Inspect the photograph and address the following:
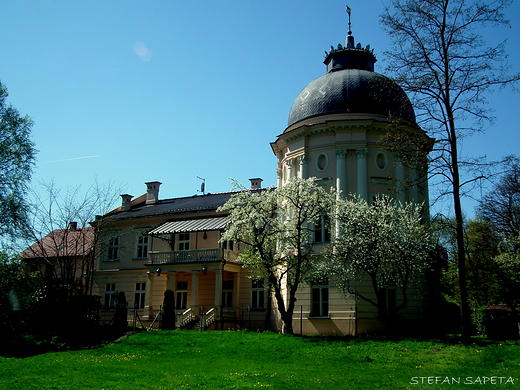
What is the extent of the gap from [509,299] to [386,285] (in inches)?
243

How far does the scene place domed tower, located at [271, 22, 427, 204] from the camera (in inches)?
1160

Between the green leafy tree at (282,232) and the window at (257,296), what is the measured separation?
574cm

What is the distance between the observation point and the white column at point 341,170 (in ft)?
96.1

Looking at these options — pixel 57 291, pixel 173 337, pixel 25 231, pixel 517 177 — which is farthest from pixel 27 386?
pixel 517 177

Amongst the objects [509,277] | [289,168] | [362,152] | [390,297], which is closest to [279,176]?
[289,168]

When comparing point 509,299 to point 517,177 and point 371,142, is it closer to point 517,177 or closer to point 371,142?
point 517,177

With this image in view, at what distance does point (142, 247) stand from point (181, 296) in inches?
227

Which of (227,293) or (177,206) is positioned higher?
(177,206)

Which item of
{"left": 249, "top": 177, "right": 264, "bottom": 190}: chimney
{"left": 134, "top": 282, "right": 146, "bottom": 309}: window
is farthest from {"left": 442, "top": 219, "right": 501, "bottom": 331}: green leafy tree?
{"left": 134, "top": 282, "right": 146, "bottom": 309}: window

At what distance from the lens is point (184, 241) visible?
3681cm

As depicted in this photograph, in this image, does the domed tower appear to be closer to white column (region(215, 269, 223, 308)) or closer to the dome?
the dome

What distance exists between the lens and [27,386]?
44.3 feet

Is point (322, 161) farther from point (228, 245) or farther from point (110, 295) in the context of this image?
point (110, 295)

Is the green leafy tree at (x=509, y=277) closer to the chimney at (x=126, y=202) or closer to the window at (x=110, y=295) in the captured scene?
the window at (x=110, y=295)
